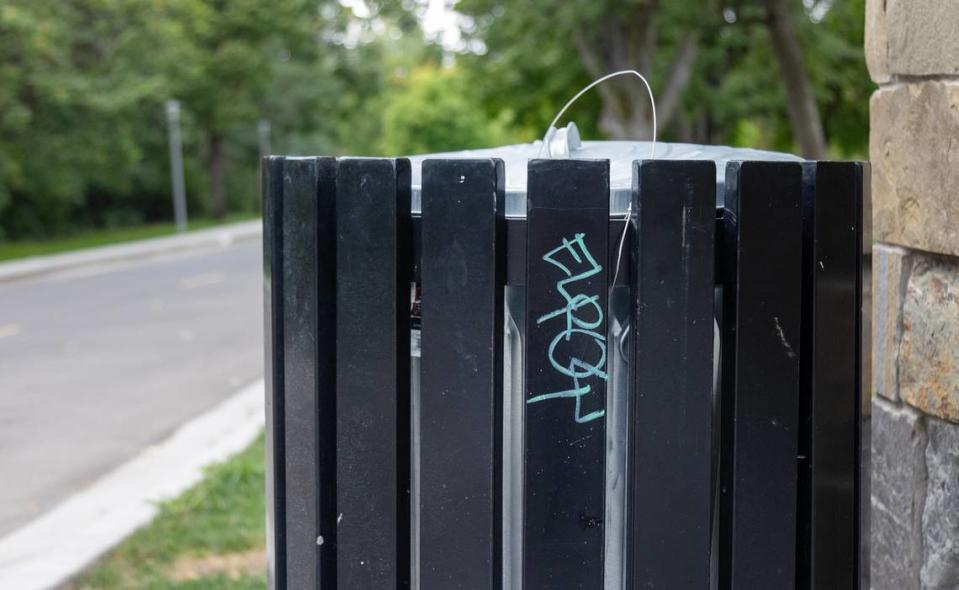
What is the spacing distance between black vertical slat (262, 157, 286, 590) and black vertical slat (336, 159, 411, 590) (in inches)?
8.0

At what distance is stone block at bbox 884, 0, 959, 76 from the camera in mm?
2385

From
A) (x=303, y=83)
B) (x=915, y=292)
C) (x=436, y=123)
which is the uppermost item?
(x=303, y=83)

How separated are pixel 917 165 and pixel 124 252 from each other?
25.2m

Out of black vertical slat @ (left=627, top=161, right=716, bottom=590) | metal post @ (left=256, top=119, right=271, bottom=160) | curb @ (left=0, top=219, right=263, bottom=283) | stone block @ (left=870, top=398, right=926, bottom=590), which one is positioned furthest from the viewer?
metal post @ (left=256, top=119, right=271, bottom=160)

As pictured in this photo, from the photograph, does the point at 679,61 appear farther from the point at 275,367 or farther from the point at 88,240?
the point at 88,240

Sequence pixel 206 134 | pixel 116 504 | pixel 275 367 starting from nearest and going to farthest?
1. pixel 275 367
2. pixel 116 504
3. pixel 206 134

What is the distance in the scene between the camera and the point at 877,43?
9.20ft

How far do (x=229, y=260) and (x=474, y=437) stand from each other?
77.1ft

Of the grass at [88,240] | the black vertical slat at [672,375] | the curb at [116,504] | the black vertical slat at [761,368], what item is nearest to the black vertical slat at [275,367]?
the black vertical slat at [672,375]

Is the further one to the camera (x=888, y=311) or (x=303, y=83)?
(x=303, y=83)

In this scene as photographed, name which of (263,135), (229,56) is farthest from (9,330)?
(263,135)

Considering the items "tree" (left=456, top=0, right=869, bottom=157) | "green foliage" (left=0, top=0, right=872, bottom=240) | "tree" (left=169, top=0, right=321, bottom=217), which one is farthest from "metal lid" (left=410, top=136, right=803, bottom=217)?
"tree" (left=169, top=0, right=321, bottom=217)

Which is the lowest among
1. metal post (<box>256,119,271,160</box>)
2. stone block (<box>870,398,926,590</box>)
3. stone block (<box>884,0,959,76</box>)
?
stone block (<box>870,398,926,590</box>)

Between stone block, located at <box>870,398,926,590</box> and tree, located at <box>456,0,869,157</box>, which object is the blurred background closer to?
tree, located at <box>456,0,869,157</box>
